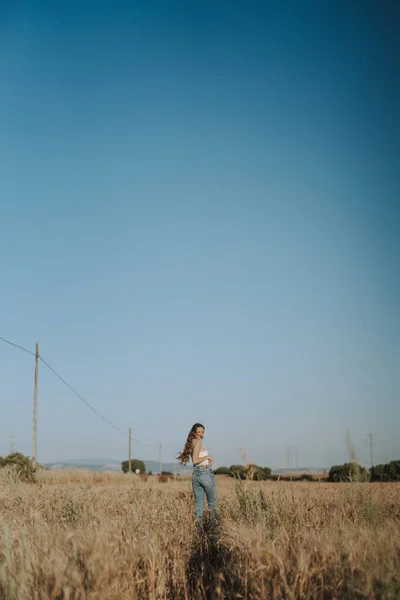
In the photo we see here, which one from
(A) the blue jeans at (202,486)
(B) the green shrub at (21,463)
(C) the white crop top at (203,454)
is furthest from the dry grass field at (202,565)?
(B) the green shrub at (21,463)

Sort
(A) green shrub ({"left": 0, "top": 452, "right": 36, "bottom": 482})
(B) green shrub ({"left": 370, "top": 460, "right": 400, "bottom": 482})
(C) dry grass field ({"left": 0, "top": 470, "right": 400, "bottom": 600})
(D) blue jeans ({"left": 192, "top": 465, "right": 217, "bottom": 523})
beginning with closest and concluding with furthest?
(C) dry grass field ({"left": 0, "top": 470, "right": 400, "bottom": 600}) < (B) green shrub ({"left": 370, "top": 460, "right": 400, "bottom": 482}) < (D) blue jeans ({"left": 192, "top": 465, "right": 217, "bottom": 523}) < (A) green shrub ({"left": 0, "top": 452, "right": 36, "bottom": 482})

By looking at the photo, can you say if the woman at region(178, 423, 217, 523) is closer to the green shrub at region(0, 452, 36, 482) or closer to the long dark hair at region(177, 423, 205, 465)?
the long dark hair at region(177, 423, 205, 465)

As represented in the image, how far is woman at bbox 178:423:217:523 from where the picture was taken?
10219 mm

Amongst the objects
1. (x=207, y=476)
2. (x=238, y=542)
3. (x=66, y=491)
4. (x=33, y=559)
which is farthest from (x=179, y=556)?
(x=66, y=491)

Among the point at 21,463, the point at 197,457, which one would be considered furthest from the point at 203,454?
the point at 21,463

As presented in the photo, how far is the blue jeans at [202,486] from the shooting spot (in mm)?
10156

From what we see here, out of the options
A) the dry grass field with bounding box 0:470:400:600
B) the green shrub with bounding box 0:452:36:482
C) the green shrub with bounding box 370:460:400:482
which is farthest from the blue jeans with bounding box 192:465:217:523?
the green shrub with bounding box 0:452:36:482

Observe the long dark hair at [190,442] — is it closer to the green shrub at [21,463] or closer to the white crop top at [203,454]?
the white crop top at [203,454]

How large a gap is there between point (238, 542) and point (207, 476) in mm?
5373

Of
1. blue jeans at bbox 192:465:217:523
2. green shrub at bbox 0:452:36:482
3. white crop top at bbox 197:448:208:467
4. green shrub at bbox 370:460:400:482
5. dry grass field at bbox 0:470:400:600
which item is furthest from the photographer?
green shrub at bbox 0:452:36:482

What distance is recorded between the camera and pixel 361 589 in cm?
389

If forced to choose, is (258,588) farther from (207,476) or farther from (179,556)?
(207,476)

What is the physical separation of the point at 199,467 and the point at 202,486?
1.15 feet

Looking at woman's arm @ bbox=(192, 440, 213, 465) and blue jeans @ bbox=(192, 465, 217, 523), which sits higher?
woman's arm @ bbox=(192, 440, 213, 465)
